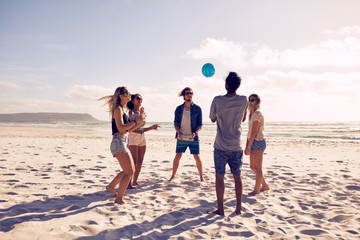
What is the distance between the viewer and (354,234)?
2.92 meters

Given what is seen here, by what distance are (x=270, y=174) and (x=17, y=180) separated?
608 cm

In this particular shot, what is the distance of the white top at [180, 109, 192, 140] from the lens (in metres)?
5.12

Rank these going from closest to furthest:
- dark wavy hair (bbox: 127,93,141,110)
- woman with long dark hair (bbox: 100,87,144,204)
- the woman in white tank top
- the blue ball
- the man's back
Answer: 1. the man's back
2. woman with long dark hair (bbox: 100,87,144,204)
3. the woman in white tank top
4. dark wavy hair (bbox: 127,93,141,110)
5. the blue ball

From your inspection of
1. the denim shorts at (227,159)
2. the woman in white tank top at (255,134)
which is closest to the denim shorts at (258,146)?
the woman in white tank top at (255,134)

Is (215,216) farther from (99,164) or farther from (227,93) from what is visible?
(99,164)

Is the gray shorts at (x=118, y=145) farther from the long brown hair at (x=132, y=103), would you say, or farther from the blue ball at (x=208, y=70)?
the blue ball at (x=208, y=70)

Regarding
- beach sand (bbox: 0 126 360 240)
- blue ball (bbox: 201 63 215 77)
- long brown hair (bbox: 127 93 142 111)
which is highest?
blue ball (bbox: 201 63 215 77)

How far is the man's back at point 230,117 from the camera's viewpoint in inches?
128

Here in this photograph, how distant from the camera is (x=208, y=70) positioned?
639 cm

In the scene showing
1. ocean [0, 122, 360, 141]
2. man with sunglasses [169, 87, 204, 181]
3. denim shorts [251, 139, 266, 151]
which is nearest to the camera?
denim shorts [251, 139, 266, 151]

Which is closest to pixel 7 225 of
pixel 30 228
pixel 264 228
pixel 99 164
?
pixel 30 228

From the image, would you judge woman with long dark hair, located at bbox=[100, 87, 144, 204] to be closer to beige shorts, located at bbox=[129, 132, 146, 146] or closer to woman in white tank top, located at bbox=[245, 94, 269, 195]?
beige shorts, located at bbox=[129, 132, 146, 146]

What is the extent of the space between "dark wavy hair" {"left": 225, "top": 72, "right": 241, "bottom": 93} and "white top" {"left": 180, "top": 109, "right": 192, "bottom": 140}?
191 centimetres

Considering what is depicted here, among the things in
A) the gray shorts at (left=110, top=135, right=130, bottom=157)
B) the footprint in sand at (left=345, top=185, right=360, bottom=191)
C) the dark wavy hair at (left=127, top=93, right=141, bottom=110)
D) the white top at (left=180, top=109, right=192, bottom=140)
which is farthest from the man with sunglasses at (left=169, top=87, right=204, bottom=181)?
the footprint in sand at (left=345, top=185, right=360, bottom=191)
